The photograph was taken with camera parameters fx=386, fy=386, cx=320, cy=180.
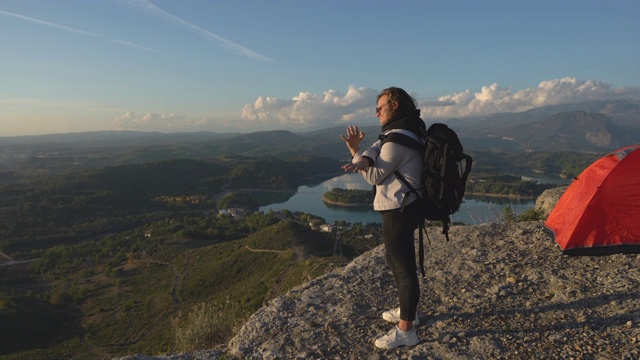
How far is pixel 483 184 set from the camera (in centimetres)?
9588

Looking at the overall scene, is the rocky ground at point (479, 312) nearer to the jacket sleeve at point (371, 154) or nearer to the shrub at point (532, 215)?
the jacket sleeve at point (371, 154)

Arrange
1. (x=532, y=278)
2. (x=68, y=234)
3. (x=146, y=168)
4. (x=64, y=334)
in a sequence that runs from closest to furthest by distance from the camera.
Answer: (x=532, y=278), (x=64, y=334), (x=68, y=234), (x=146, y=168)

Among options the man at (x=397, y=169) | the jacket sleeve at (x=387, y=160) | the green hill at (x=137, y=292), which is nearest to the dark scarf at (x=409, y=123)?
the man at (x=397, y=169)

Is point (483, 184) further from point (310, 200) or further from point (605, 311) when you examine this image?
point (605, 311)

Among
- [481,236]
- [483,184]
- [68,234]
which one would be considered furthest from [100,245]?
[483,184]

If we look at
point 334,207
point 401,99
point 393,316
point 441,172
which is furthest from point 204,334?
point 334,207

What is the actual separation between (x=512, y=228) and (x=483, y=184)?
95.0 m

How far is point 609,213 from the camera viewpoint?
6.18 meters

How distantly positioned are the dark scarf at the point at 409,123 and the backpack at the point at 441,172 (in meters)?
0.08

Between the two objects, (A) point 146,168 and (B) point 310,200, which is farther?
(A) point 146,168

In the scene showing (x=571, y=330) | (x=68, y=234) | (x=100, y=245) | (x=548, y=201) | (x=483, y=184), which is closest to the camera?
(x=571, y=330)

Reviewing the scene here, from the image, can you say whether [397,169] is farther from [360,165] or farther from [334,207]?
[334,207]

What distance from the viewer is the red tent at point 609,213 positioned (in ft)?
19.9

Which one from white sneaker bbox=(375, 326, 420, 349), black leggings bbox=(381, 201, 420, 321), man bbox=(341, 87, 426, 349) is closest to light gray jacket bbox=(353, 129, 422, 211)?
man bbox=(341, 87, 426, 349)
